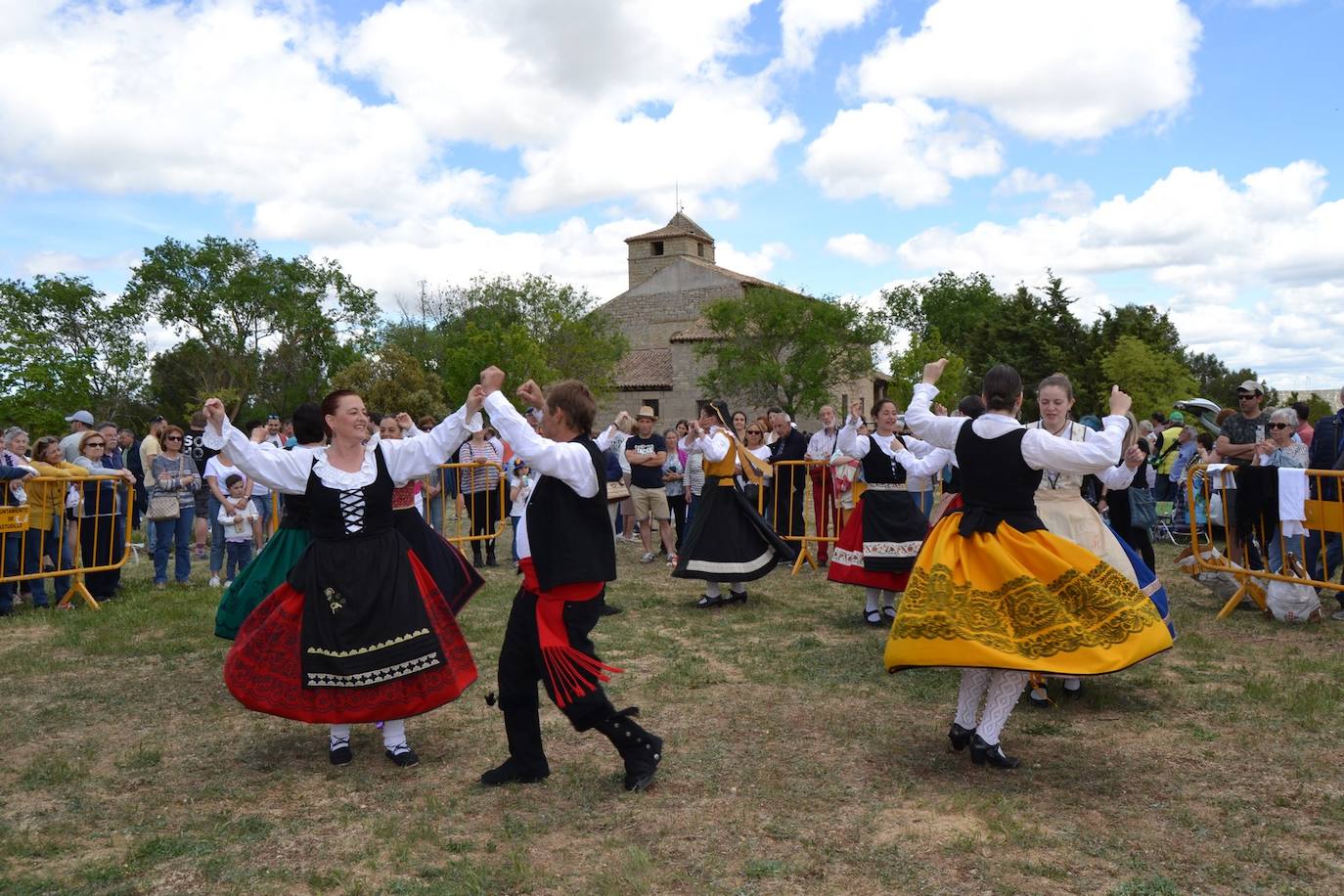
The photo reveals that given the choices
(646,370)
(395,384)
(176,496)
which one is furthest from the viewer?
(646,370)

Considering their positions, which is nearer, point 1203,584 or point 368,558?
point 368,558

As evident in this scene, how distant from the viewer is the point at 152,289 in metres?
58.2

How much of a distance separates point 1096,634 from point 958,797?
0.96 meters

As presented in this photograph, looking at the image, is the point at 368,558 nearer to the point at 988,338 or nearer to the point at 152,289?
the point at 988,338

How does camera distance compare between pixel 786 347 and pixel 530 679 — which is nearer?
pixel 530 679

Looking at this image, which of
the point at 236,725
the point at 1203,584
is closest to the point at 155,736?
the point at 236,725

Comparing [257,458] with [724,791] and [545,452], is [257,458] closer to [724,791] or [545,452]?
[545,452]

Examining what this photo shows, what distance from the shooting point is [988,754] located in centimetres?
488

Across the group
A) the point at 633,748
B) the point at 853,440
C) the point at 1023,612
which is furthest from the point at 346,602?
the point at 853,440

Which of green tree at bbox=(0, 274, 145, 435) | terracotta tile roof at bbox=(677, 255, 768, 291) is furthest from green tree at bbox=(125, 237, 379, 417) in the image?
terracotta tile roof at bbox=(677, 255, 768, 291)

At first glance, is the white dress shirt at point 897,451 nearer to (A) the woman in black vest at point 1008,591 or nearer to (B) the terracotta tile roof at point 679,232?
(A) the woman in black vest at point 1008,591

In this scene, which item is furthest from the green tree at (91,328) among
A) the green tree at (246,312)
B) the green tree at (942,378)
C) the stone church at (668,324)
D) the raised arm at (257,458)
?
the raised arm at (257,458)

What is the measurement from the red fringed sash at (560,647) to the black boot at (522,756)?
38 cm

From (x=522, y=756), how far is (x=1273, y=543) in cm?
688
